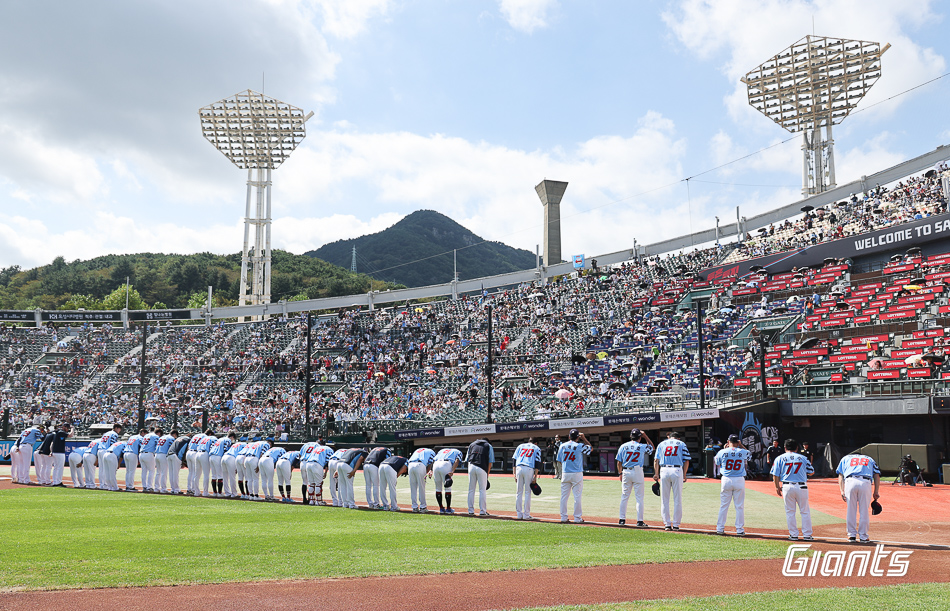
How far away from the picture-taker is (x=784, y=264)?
37562 mm

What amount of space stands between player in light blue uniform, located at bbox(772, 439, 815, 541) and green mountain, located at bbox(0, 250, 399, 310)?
294ft

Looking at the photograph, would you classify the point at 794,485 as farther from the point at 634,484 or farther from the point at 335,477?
the point at 335,477

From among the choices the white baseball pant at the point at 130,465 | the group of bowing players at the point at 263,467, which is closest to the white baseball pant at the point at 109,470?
the group of bowing players at the point at 263,467

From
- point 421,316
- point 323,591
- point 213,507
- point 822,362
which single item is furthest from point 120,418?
point 323,591

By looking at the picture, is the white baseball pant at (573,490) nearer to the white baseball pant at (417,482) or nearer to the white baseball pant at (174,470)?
the white baseball pant at (417,482)

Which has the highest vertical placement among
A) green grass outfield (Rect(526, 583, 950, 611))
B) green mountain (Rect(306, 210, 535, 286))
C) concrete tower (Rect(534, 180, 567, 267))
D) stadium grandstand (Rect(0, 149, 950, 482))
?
green mountain (Rect(306, 210, 535, 286))

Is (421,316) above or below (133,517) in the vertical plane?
above

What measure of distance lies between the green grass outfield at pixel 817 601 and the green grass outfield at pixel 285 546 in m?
2.14

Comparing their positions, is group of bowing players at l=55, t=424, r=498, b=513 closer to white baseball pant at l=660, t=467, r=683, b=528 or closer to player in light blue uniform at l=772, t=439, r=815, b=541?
white baseball pant at l=660, t=467, r=683, b=528

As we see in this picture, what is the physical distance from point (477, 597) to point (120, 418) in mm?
40129

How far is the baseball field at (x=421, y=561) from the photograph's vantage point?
777 cm

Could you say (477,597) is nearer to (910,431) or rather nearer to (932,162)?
(910,431)

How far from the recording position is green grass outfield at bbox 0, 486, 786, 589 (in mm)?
8961

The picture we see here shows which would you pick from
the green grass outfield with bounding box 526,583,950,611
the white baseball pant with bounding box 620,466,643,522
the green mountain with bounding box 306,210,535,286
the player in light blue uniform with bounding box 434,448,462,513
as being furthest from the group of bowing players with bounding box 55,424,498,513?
the green mountain with bounding box 306,210,535,286
